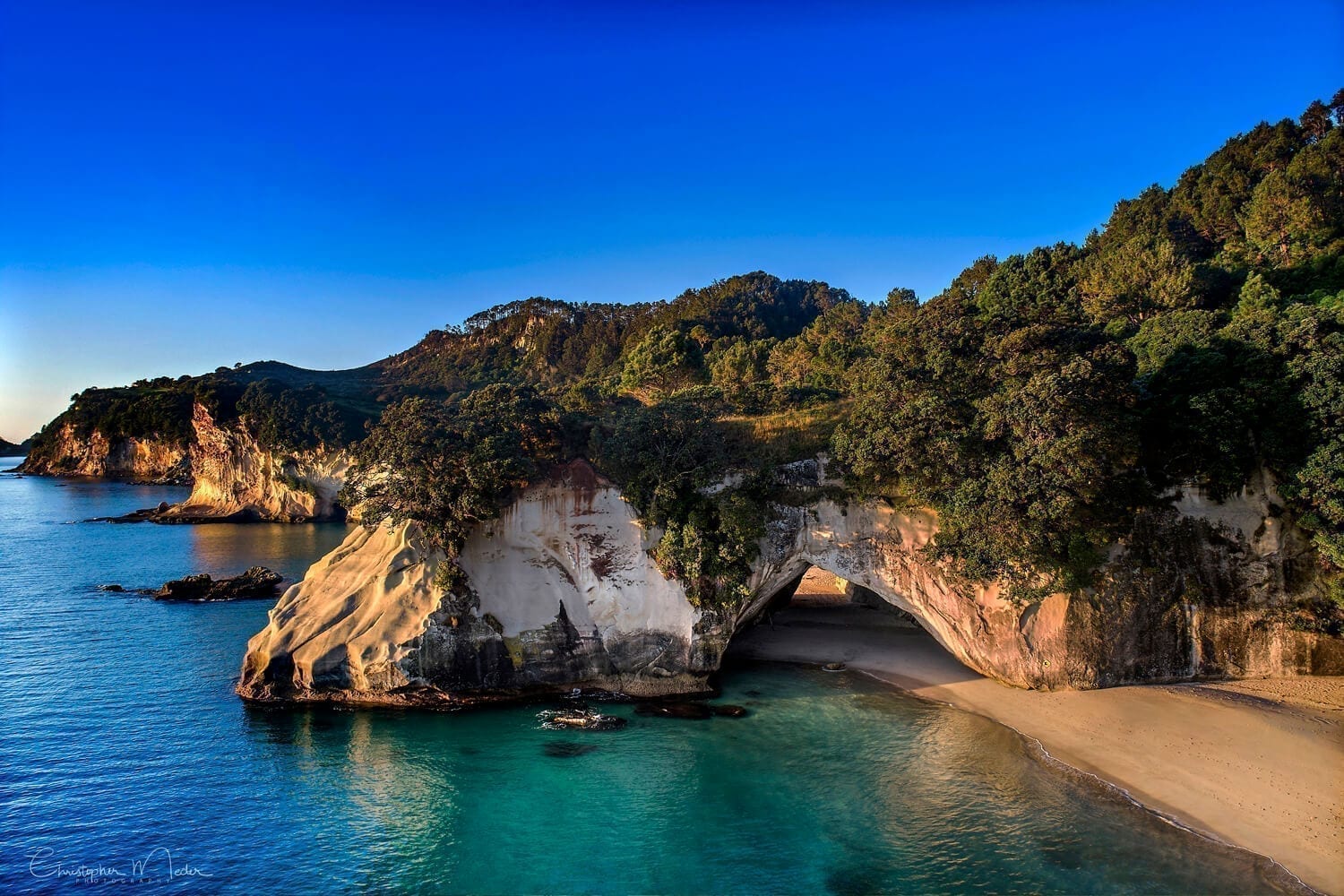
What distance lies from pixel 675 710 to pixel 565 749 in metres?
4.40

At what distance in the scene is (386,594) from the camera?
1014 inches

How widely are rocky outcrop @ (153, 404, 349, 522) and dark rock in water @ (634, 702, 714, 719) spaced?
2581 inches

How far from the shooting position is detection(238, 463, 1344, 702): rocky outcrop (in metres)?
23.4

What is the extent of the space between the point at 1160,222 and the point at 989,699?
4944 centimetres

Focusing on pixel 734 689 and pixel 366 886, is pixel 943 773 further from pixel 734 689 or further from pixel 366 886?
pixel 366 886

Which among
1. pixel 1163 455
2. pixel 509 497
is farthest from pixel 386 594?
pixel 1163 455

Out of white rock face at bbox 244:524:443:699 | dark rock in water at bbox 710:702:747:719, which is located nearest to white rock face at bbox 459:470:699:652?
white rock face at bbox 244:524:443:699

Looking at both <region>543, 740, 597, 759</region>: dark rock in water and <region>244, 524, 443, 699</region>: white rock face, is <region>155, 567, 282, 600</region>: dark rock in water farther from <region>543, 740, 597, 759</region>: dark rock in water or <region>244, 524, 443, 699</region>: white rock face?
<region>543, 740, 597, 759</region>: dark rock in water

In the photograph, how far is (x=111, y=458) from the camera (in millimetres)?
126500

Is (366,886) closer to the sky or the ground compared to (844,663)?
closer to the ground

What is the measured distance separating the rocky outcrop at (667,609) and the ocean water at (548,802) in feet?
6.37

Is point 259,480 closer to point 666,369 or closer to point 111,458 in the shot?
point 666,369

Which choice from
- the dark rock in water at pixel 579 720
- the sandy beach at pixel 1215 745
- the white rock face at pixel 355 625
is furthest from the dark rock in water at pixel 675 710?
the white rock face at pixel 355 625

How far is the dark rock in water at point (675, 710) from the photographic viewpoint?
2383 cm
